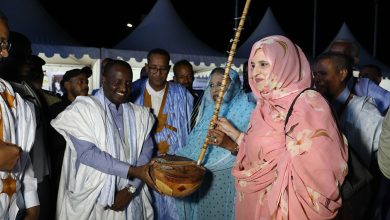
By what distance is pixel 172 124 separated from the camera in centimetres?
432

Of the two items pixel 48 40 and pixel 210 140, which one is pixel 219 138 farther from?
pixel 48 40

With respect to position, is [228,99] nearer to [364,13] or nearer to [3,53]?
[3,53]

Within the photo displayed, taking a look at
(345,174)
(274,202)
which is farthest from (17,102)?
(345,174)

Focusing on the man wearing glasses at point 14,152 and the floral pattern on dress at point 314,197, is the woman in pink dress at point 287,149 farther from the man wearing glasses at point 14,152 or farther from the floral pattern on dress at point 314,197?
the man wearing glasses at point 14,152

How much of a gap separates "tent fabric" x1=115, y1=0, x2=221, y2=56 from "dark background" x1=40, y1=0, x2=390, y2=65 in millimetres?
21608

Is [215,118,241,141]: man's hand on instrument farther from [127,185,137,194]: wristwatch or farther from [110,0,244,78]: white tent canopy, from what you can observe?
[110,0,244,78]: white tent canopy

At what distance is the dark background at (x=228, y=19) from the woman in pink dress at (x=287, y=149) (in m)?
29.7

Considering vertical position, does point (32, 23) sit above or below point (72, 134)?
above

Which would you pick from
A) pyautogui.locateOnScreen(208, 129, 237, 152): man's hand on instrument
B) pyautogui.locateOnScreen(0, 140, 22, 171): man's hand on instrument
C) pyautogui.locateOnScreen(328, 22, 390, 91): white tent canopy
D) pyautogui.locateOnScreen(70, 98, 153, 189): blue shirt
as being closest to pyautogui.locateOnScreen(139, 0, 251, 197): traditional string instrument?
pyautogui.locateOnScreen(70, 98, 153, 189): blue shirt

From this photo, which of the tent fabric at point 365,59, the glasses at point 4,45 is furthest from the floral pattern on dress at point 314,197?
the tent fabric at point 365,59

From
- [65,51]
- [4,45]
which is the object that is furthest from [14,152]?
[65,51]

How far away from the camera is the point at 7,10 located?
27.7 ft

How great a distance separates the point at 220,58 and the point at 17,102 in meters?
7.43

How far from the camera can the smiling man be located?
10.7 feet
